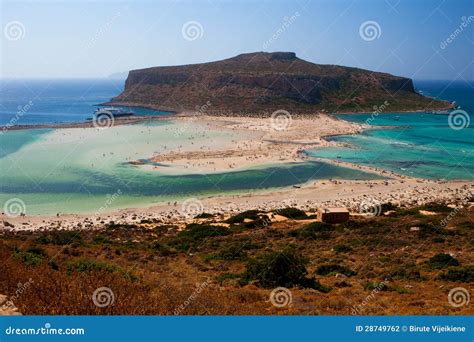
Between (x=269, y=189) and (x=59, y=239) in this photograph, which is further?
(x=269, y=189)

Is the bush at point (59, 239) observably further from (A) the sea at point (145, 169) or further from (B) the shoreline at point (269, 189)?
(A) the sea at point (145, 169)

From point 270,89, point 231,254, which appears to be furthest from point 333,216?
point 270,89

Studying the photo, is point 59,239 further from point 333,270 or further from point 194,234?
point 333,270

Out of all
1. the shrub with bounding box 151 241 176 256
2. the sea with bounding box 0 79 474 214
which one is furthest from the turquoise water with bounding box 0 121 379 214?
the shrub with bounding box 151 241 176 256

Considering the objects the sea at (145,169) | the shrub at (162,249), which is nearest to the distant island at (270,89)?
the sea at (145,169)

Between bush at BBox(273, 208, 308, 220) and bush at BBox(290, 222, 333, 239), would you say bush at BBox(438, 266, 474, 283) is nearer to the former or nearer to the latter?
bush at BBox(290, 222, 333, 239)

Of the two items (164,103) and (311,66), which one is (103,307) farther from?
(311,66)
